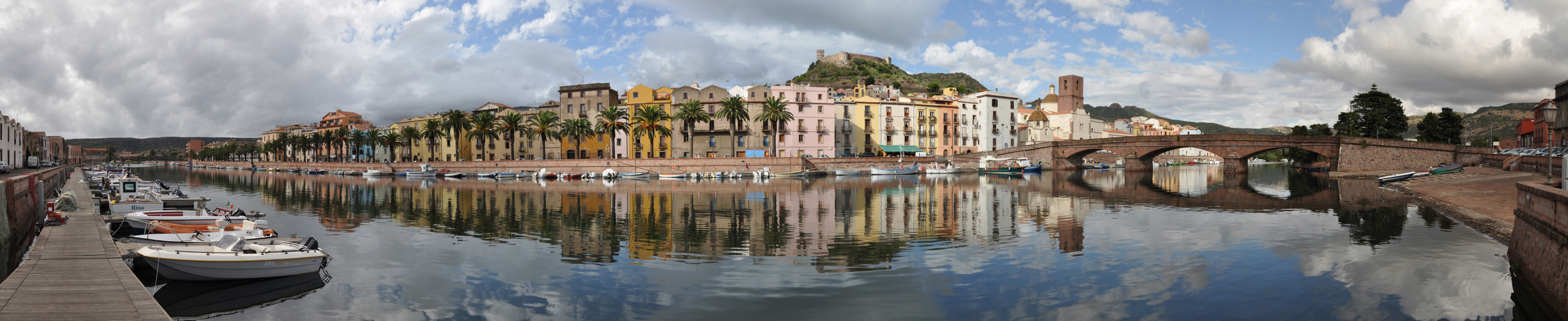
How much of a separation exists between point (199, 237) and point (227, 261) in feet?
17.8

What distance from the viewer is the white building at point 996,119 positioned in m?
113

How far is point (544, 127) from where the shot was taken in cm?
9506

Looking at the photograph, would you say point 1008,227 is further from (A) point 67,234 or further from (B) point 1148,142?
(B) point 1148,142

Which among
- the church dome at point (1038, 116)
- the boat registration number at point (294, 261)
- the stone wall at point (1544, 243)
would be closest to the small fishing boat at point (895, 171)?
the church dome at point (1038, 116)

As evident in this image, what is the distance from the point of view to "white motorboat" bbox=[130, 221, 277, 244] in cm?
2027

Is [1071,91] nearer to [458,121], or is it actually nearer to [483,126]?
[483,126]

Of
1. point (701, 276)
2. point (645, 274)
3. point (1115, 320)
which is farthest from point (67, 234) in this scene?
point (1115, 320)

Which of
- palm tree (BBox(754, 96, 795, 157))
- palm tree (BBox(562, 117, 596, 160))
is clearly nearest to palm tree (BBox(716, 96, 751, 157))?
palm tree (BBox(754, 96, 795, 157))

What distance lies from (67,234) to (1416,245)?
134ft

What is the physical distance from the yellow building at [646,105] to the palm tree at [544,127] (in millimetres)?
10343

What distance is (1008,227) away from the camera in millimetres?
27391

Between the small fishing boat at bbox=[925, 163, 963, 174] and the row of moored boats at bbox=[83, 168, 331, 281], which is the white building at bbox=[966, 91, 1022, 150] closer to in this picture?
the small fishing boat at bbox=[925, 163, 963, 174]

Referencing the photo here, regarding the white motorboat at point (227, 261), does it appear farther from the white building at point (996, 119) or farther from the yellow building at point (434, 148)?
the white building at point (996, 119)

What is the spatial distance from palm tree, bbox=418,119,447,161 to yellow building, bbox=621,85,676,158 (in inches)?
1152
